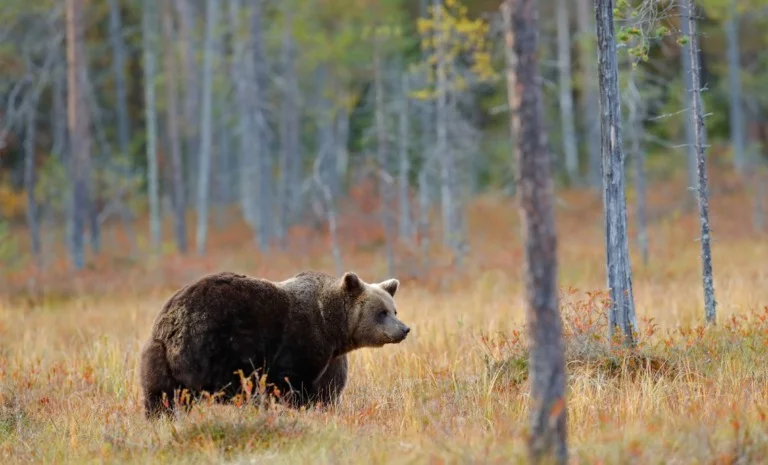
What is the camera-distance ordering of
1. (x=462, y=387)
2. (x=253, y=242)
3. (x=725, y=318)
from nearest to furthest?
(x=462, y=387)
(x=725, y=318)
(x=253, y=242)

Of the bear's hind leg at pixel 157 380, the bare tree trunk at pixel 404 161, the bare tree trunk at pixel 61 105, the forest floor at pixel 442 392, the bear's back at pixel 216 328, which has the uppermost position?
the bare tree trunk at pixel 61 105

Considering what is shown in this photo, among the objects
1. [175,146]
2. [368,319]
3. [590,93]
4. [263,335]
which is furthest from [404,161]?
[263,335]

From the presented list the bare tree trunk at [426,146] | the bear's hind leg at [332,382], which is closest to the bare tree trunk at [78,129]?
the bare tree trunk at [426,146]

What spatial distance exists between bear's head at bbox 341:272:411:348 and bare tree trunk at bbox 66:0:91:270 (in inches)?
636

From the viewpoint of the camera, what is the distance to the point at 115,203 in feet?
103

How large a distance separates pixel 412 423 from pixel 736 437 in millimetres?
2525

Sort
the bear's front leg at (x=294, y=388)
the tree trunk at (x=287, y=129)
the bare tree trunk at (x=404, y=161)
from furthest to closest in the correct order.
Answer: the tree trunk at (x=287, y=129) < the bare tree trunk at (x=404, y=161) < the bear's front leg at (x=294, y=388)

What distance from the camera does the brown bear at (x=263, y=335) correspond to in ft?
26.3

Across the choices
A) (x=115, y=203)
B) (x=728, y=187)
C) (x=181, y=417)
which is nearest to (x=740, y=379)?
(x=181, y=417)

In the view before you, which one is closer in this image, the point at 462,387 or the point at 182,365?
the point at 182,365

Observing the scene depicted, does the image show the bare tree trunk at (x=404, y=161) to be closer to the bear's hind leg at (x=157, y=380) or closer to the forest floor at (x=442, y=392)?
the forest floor at (x=442, y=392)

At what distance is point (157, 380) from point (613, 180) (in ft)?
16.8

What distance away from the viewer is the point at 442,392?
910 cm

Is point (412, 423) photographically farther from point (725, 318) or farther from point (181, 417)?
point (725, 318)
